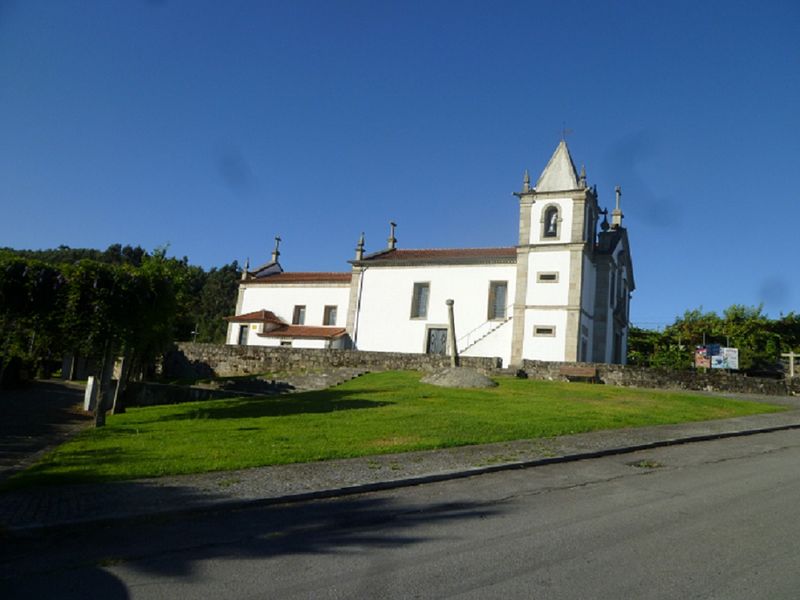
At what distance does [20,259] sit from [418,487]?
1273 cm

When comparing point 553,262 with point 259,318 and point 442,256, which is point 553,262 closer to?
point 442,256

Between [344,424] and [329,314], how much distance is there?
2856 cm

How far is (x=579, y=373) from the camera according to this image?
89.5ft

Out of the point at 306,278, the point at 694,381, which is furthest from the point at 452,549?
the point at 306,278

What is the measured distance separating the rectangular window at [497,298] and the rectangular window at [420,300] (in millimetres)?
4323

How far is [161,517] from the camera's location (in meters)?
6.39

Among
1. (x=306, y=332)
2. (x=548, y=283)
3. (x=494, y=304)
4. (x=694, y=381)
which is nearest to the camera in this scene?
(x=694, y=381)

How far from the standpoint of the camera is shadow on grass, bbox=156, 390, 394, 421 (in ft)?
54.1

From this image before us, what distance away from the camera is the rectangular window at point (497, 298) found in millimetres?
35281

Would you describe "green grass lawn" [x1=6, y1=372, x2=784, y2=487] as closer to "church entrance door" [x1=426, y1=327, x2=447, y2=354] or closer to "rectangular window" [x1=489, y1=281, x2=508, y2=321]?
"rectangular window" [x1=489, y1=281, x2=508, y2=321]

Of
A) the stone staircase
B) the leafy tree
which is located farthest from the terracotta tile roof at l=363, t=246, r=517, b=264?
the leafy tree

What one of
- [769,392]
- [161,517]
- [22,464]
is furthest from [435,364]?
[161,517]

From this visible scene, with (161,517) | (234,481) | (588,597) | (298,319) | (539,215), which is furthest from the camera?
(298,319)

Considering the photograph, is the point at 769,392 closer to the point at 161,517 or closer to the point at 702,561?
the point at 702,561
